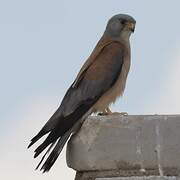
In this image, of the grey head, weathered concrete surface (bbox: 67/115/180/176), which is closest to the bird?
the grey head

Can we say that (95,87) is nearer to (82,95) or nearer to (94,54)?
(82,95)

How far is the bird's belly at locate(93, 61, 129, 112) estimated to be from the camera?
18.6 feet

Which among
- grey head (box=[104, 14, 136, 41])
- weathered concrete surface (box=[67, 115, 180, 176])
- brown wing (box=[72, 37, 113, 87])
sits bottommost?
weathered concrete surface (box=[67, 115, 180, 176])

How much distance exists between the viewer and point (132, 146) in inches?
154

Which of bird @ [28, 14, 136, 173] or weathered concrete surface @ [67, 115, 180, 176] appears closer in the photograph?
weathered concrete surface @ [67, 115, 180, 176]

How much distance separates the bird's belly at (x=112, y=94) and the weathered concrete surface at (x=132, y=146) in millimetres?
1529

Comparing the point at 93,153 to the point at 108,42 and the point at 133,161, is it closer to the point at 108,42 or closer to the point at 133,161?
the point at 133,161

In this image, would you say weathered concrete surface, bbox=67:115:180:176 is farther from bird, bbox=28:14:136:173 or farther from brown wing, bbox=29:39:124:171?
brown wing, bbox=29:39:124:171

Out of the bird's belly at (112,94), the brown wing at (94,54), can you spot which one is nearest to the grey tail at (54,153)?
the bird's belly at (112,94)

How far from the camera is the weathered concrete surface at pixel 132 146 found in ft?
12.7

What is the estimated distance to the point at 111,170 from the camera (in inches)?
156

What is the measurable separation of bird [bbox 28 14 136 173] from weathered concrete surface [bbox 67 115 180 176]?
45 centimetres

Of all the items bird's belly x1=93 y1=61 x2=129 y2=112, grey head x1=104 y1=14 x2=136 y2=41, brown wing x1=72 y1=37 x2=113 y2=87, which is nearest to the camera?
bird's belly x1=93 y1=61 x2=129 y2=112

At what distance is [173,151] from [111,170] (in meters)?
0.42
